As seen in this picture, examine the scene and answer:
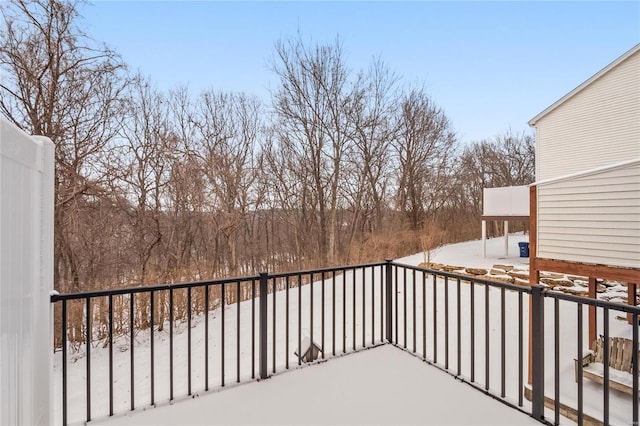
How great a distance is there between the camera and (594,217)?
15.2 ft

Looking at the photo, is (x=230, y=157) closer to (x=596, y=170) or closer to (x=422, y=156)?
(x=422, y=156)

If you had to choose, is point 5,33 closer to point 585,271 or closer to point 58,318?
point 58,318

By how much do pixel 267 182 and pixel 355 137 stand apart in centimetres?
345

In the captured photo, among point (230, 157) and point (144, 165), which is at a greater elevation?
point (230, 157)

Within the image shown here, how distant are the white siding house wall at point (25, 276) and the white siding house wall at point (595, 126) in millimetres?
6453

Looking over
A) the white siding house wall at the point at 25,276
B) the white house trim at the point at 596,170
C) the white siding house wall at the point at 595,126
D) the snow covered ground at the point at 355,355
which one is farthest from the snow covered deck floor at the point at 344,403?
the white siding house wall at the point at 595,126

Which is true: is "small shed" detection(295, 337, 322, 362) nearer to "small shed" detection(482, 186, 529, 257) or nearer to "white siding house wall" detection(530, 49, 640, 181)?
"white siding house wall" detection(530, 49, 640, 181)

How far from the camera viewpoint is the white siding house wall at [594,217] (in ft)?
13.8

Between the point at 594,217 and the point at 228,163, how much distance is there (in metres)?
8.40

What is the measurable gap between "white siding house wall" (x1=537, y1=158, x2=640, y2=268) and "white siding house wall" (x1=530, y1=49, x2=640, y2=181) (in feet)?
1.31

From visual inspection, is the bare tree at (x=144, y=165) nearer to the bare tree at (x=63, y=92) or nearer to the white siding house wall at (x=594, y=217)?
the bare tree at (x=63, y=92)

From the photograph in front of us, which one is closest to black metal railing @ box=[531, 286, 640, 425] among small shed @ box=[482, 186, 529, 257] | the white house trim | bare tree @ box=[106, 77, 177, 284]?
the white house trim

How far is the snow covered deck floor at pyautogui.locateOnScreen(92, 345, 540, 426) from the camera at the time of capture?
197 cm

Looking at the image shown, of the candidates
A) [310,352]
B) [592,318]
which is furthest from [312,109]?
[310,352]
